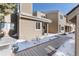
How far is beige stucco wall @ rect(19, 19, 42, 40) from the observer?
4.23 metres

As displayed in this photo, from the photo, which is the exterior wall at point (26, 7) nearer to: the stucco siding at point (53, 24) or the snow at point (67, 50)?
the stucco siding at point (53, 24)

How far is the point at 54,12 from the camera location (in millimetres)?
4223

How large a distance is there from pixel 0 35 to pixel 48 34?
1154mm

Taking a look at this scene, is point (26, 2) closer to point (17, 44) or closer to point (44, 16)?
point (44, 16)

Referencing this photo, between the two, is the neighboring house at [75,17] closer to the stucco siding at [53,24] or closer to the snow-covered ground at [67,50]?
the snow-covered ground at [67,50]

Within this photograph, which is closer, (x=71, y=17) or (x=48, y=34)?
(x=71, y=17)

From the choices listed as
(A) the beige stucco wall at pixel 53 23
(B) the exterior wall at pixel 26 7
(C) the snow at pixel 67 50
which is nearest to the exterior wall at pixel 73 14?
(A) the beige stucco wall at pixel 53 23

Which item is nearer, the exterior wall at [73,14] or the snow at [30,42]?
the exterior wall at [73,14]

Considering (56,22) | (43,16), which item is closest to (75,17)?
(56,22)

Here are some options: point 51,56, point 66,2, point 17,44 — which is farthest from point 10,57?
point 66,2

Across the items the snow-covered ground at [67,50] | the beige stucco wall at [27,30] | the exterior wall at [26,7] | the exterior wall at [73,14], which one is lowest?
the snow-covered ground at [67,50]

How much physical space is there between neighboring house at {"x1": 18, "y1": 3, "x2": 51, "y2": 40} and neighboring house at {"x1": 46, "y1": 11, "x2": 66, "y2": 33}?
0.40 ft

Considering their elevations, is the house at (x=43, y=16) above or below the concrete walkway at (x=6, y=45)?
above

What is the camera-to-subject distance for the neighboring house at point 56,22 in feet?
13.7
